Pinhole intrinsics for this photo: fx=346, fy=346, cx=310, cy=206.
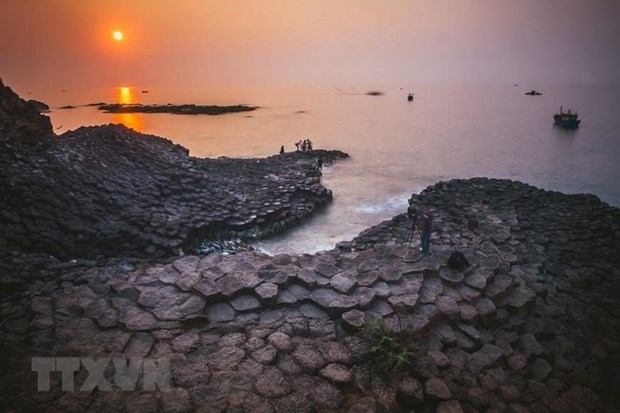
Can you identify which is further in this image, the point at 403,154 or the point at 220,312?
the point at 403,154

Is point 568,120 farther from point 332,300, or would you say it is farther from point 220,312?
point 220,312

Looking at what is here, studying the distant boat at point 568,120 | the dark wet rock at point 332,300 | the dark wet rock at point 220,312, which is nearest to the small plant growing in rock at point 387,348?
the dark wet rock at point 332,300

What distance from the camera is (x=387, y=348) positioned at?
5.75 m

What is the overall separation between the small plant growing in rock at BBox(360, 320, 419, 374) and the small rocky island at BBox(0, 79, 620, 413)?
0.02 metres

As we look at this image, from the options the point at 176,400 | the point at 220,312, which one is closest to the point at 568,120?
the point at 220,312

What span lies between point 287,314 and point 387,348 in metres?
1.92

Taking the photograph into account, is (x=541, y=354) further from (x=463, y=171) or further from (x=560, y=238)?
(x=463, y=171)

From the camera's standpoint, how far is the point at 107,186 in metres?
12.6

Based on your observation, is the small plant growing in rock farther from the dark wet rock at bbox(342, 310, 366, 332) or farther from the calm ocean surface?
the calm ocean surface

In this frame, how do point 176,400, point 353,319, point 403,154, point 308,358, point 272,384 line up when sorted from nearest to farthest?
1. point 176,400
2. point 272,384
3. point 308,358
4. point 353,319
5. point 403,154

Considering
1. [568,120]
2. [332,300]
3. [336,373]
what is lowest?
[336,373]

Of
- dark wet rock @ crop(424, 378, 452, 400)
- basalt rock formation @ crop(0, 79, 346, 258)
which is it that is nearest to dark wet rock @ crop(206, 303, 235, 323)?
dark wet rock @ crop(424, 378, 452, 400)

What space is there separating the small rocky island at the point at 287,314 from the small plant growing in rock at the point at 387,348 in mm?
24

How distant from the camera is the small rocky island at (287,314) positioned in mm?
5070
